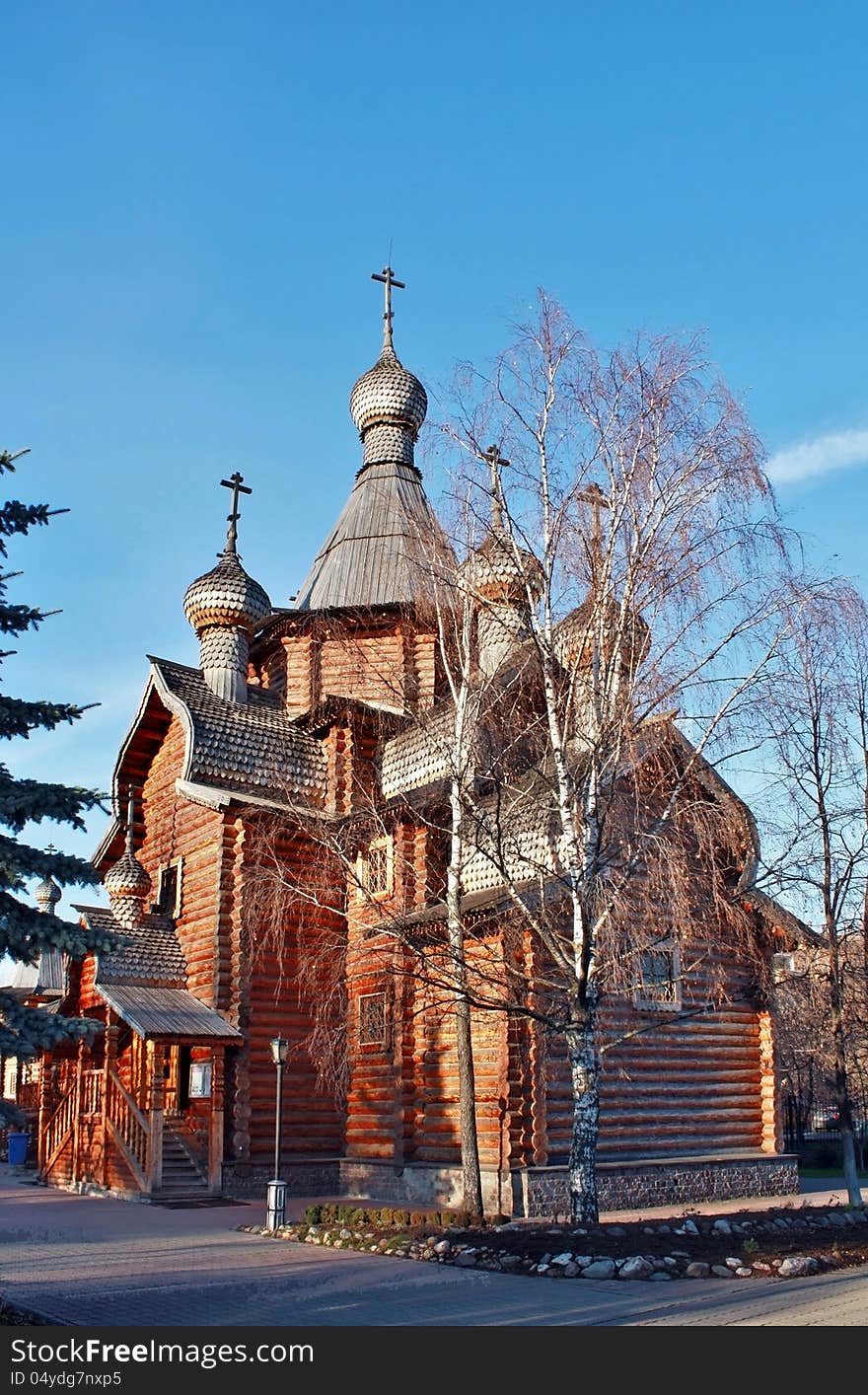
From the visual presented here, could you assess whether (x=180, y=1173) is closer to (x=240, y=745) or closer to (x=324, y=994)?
(x=324, y=994)

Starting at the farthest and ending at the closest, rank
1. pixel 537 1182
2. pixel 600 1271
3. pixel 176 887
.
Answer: pixel 176 887, pixel 537 1182, pixel 600 1271

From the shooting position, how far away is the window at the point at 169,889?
74.3 feet

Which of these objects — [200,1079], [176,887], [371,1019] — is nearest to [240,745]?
[176,887]

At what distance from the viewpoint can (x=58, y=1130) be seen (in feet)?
74.9

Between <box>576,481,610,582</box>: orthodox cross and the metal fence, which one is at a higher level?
<box>576,481,610,582</box>: orthodox cross

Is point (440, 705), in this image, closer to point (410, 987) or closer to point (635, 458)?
point (410, 987)

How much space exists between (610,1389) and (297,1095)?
46.5 ft

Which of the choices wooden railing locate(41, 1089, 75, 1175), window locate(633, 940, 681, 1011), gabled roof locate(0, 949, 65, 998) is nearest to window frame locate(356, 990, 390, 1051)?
window locate(633, 940, 681, 1011)

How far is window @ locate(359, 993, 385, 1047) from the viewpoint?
19.1 meters

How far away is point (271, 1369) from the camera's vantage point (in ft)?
24.1

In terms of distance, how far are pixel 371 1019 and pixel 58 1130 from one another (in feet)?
24.6

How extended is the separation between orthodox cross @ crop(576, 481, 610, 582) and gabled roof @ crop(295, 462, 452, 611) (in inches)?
362

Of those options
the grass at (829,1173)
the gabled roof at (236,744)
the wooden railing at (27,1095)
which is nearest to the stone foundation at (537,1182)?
the gabled roof at (236,744)

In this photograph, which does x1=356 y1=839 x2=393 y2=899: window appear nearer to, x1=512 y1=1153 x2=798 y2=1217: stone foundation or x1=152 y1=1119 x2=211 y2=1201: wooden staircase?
x1=152 y1=1119 x2=211 y2=1201: wooden staircase
